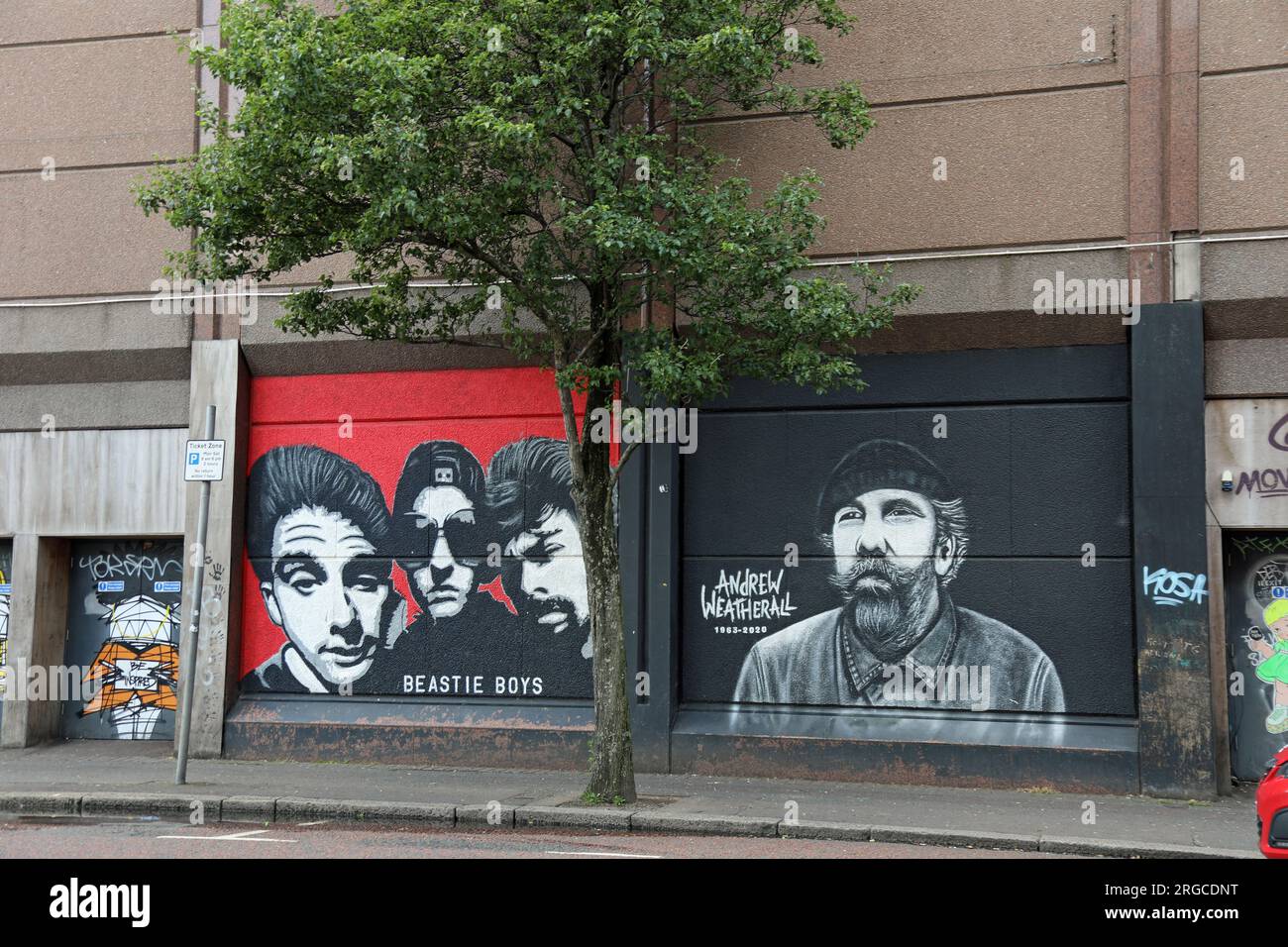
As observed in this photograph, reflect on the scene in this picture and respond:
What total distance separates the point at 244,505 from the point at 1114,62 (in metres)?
10.6

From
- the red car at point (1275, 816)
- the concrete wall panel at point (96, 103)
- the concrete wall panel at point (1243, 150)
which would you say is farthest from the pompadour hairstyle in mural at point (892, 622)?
the concrete wall panel at point (96, 103)

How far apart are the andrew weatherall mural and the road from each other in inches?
148

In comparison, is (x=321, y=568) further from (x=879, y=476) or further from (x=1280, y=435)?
(x=1280, y=435)

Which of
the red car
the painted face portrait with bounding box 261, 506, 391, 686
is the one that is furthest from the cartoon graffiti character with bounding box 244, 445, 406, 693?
the red car

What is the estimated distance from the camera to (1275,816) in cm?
688

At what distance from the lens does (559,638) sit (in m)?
14.9

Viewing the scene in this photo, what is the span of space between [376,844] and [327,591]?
19.7 feet

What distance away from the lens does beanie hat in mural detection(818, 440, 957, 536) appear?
13906 mm

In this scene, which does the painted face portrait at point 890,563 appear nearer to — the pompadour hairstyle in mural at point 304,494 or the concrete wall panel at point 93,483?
the pompadour hairstyle in mural at point 304,494

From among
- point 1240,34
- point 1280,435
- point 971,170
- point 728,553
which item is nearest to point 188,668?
point 728,553

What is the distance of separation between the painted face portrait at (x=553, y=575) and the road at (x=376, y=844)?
378 centimetres

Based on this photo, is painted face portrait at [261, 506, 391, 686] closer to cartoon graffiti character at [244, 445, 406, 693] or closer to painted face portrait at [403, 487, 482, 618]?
cartoon graffiti character at [244, 445, 406, 693]
